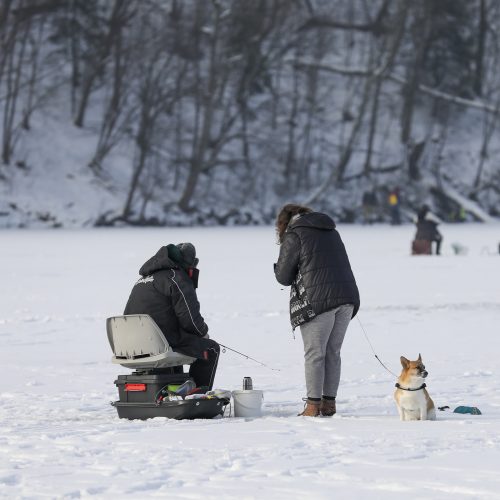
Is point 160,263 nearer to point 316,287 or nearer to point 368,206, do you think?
point 316,287

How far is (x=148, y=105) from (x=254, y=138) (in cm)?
742

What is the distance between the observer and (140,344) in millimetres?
8305

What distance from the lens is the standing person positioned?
819cm

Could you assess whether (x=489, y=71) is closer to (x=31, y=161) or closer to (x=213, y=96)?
(x=213, y=96)

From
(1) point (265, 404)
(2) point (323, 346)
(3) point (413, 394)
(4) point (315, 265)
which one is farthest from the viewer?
(1) point (265, 404)

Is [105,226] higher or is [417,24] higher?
[417,24]

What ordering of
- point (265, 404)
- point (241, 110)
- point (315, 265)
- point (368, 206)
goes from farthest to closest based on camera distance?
point (368, 206) < point (241, 110) < point (265, 404) < point (315, 265)

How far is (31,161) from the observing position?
160ft

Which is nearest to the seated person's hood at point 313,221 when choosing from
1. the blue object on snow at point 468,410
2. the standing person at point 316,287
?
the standing person at point 316,287

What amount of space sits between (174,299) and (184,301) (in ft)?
0.28

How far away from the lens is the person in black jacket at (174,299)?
8289 millimetres

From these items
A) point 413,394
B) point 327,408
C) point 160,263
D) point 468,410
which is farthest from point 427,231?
point 413,394

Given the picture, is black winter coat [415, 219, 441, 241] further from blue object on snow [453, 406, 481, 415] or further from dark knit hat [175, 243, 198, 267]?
dark knit hat [175, 243, 198, 267]

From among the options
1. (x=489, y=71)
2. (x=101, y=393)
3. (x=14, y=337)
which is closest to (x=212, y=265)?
(x=14, y=337)
